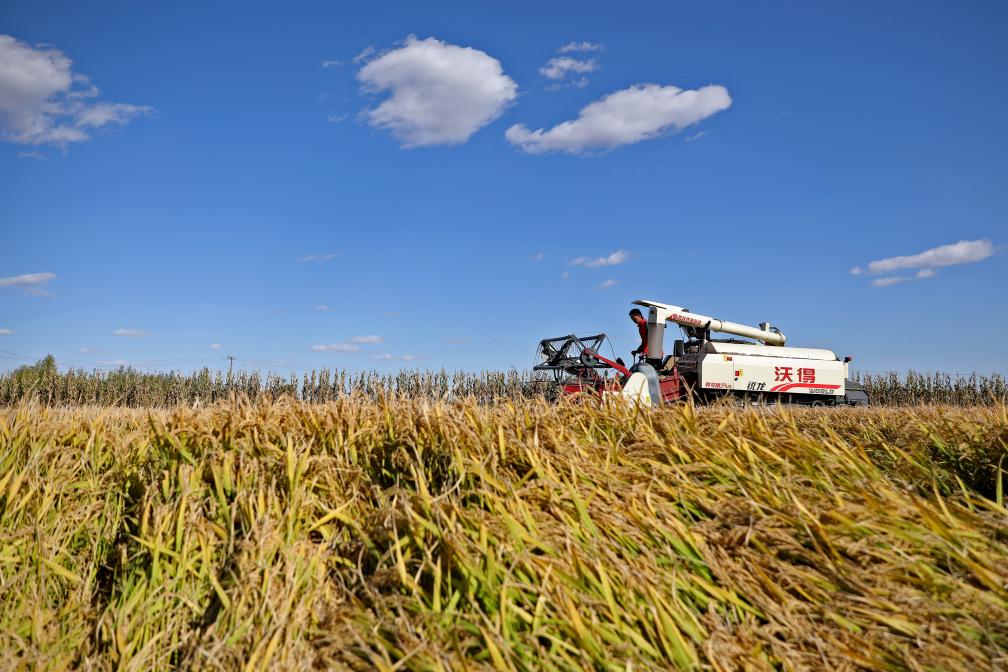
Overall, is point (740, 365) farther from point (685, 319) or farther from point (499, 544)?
point (499, 544)

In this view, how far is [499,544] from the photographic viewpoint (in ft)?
10.1

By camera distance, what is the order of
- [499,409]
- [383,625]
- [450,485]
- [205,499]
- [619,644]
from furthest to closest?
[499,409]
[205,499]
[450,485]
[383,625]
[619,644]

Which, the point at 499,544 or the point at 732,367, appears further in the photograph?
the point at 732,367

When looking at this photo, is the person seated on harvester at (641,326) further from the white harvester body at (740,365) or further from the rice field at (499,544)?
the rice field at (499,544)

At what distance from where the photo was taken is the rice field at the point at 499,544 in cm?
284

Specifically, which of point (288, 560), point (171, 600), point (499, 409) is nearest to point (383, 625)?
point (288, 560)

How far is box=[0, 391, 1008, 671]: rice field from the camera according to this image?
284 centimetres

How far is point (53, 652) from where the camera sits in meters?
3.46

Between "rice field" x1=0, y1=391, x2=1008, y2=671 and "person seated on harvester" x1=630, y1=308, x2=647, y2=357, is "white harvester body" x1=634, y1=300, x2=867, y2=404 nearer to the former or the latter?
"person seated on harvester" x1=630, y1=308, x2=647, y2=357

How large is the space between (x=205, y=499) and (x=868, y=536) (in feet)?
11.9

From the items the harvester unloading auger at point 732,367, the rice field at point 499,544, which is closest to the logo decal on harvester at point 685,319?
the harvester unloading auger at point 732,367

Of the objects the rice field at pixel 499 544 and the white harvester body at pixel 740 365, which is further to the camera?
the white harvester body at pixel 740 365

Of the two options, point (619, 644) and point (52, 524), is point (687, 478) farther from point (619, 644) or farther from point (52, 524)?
point (52, 524)

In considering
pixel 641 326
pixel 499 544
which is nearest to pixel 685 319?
pixel 641 326
